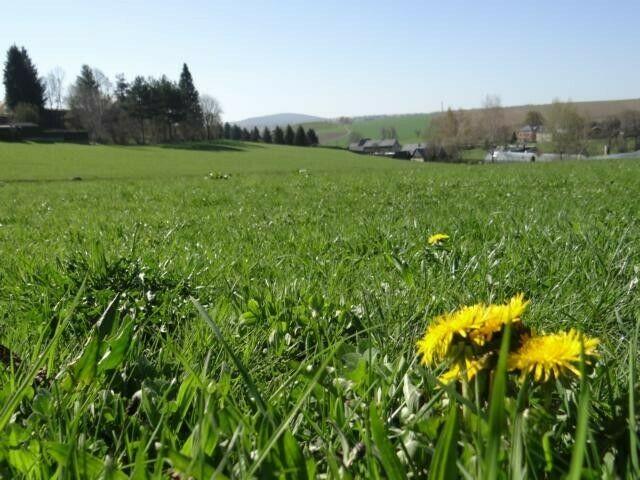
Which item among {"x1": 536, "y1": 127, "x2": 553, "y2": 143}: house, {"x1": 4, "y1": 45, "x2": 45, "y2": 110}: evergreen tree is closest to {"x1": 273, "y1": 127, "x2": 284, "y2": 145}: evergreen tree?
{"x1": 4, "y1": 45, "x2": 45, "y2": 110}: evergreen tree

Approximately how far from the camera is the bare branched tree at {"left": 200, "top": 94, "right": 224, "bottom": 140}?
346 feet

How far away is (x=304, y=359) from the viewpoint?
160 cm

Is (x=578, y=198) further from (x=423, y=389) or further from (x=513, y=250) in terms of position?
(x=423, y=389)

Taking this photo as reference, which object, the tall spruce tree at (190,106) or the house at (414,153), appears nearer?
the tall spruce tree at (190,106)

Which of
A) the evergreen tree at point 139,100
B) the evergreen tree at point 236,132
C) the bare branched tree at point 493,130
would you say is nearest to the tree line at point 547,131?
the bare branched tree at point 493,130

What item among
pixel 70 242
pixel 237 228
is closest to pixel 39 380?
pixel 70 242

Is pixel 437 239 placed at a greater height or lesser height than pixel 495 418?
lesser

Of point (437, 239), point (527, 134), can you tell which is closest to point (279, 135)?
point (527, 134)

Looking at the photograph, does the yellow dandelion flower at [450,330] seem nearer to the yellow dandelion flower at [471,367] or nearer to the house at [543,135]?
the yellow dandelion flower at [471,367]

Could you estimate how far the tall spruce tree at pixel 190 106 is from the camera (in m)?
96.3

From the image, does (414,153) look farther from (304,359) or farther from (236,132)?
(304,359)

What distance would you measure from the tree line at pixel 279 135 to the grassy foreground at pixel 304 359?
10467cm

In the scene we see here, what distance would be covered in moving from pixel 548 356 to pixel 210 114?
11367 cm

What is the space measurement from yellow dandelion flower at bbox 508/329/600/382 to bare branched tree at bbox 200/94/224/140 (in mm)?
106910
